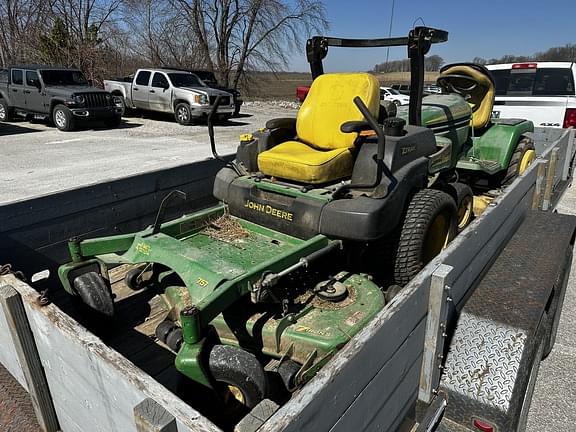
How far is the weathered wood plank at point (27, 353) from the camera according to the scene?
1.49m

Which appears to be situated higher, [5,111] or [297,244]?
[5,111]

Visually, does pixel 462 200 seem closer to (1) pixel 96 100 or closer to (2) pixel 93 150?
(2) pixel 93 150

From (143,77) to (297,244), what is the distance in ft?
42.1

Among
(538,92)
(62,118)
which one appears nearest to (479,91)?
(538,92)

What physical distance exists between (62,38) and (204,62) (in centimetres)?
641

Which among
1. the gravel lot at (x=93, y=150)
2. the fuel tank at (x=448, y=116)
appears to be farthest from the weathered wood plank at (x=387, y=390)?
the gravel lot at (x=93, y=150)

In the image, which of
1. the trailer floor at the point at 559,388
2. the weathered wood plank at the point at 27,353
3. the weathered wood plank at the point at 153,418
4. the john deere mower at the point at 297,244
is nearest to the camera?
the weathered wood plank at the point at 153,418

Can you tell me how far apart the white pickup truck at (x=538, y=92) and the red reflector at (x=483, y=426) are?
626cm

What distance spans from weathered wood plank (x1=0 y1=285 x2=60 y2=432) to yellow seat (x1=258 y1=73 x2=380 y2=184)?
6.03 feet

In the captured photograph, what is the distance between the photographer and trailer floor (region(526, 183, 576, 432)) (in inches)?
96.5

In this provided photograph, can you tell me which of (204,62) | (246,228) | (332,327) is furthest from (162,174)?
(204,62)

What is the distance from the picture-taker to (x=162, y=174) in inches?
134

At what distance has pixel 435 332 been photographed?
1.80 meters

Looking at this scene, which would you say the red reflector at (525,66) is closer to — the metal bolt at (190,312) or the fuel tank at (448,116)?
the fuel tank at (448,116)
